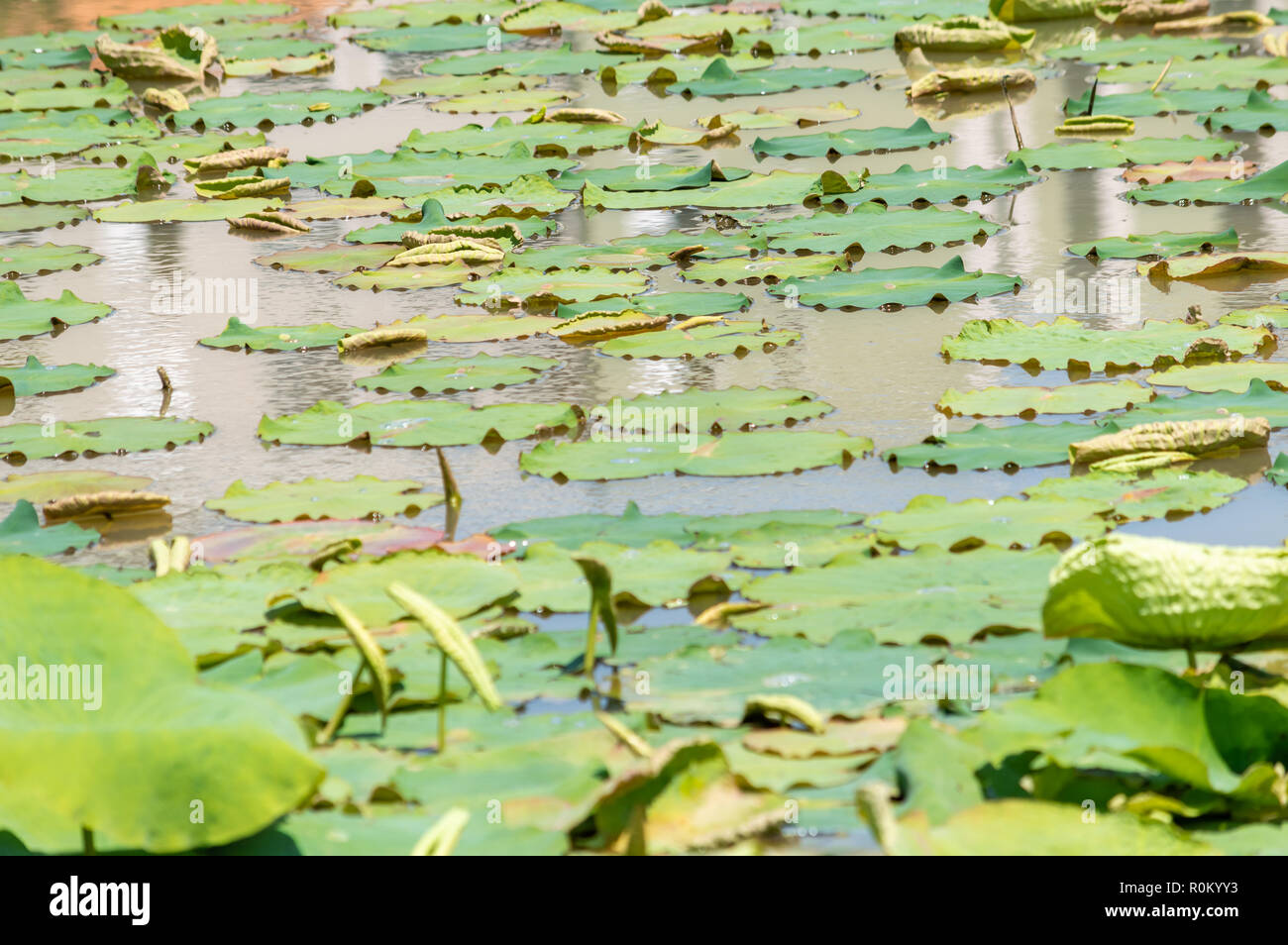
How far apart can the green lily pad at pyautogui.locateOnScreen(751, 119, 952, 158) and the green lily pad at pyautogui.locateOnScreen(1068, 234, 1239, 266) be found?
1791 millimetres

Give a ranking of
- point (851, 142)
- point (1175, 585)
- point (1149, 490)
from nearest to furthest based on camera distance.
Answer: point (1175, 585), point (1149, 490), point (851, 142)

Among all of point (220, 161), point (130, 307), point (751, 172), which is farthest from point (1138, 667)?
point (220, 161)

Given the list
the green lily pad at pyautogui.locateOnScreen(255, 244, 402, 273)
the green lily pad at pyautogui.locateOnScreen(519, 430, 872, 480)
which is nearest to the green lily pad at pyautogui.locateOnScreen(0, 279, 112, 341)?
the green lily pad at pyautogui.locateOnScreen(255, 244, 402, 273)

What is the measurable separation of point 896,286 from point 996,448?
1.33 m

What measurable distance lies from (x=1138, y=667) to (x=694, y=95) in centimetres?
636

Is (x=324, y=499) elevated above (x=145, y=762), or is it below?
above

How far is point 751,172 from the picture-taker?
19.7ft

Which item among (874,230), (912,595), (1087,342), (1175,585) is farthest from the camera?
(874,230)

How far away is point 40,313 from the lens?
4668 millimetres

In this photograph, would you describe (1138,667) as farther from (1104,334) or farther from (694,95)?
(694,95)

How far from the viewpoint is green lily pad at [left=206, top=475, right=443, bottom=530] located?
3076mm

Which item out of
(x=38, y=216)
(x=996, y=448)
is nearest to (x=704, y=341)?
(x=996, y=448)

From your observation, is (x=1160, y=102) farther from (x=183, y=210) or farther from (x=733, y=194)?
(x=183, y=210)

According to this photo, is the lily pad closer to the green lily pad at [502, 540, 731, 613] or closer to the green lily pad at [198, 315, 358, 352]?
the green lily pad at [198, 315, 358, 352]
